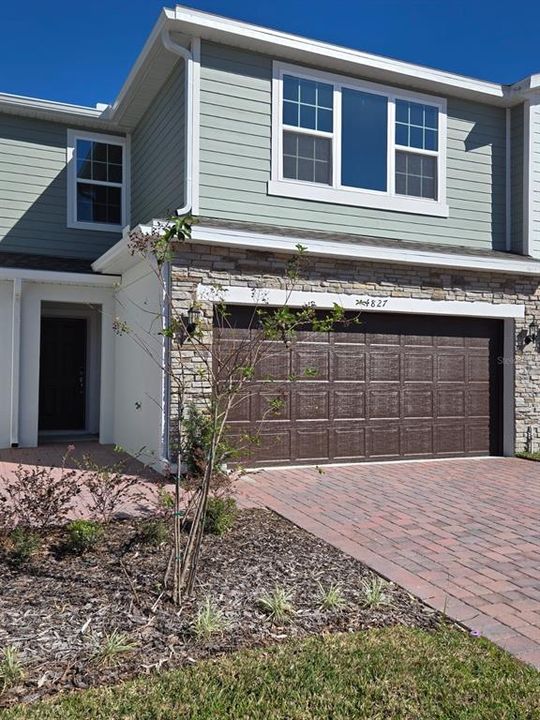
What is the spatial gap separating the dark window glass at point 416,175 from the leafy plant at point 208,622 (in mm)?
8199

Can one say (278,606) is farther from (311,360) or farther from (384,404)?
(384,404)

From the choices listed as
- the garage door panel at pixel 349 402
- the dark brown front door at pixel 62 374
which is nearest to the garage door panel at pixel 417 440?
the garage door panel at pixel 349 402

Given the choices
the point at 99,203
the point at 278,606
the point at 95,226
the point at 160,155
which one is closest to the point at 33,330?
the point at 95,226

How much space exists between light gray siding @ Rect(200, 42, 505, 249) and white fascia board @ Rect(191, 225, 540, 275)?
87cm

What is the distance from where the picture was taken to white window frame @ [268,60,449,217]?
930 centimetres

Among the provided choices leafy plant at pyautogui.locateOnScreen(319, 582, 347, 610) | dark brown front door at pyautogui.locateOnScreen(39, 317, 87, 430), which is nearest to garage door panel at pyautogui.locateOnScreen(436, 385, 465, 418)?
leafy plant at pyautogui.locateOnScreen(319, 582, 347, 610)

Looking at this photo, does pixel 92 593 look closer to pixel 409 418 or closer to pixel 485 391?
pixel 409 418

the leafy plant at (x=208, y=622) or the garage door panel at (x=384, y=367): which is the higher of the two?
the garage door panel at (x=384, y=367)

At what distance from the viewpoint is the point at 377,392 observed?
31.8 ft

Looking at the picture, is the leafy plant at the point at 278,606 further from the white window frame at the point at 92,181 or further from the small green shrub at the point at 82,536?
the white window frame at the point at 92,181

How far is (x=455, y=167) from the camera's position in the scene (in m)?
10.6

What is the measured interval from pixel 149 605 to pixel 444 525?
3343 mm

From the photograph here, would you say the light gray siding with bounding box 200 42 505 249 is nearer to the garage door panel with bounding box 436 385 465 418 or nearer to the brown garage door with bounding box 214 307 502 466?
the brown garage door with bounding box 214 307 502 466

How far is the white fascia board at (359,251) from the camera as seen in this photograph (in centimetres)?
819
